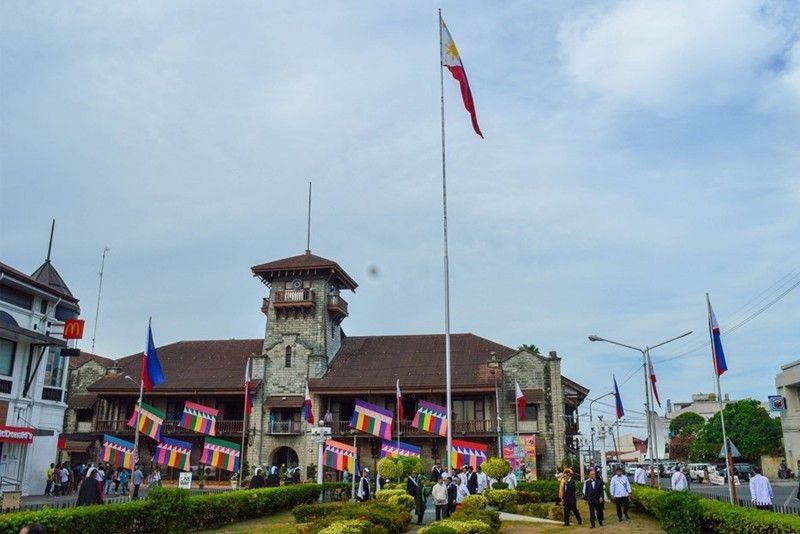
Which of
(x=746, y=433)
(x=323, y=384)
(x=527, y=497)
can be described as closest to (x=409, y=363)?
(x=323, y=384)

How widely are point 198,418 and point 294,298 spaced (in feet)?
38.1

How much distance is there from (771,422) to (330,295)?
4797cm

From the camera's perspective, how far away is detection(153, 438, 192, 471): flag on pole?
138 ft

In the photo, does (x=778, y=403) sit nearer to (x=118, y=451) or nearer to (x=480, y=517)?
(x=480, y=517)

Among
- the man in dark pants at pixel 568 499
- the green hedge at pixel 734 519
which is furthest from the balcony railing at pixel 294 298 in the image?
the green hedge at pixel 734 519

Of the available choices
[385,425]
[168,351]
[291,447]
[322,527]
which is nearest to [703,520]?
[322,527]

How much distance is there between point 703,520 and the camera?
15109mm

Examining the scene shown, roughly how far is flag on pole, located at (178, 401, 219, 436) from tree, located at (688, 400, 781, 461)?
51518 millimetres

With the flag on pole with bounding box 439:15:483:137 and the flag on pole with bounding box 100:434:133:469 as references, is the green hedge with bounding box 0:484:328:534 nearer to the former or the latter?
the flag on pole with bounding box 439:15:483:137

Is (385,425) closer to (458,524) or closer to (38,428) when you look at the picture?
(38,428)

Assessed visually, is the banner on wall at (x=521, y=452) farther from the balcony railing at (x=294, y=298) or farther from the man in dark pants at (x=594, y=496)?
the man in dark pants at (x=594, y=496)

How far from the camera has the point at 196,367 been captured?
50.0 meters

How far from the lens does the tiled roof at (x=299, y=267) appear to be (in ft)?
163

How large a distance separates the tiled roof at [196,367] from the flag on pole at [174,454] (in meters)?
4.93
